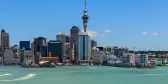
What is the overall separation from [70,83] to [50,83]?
2.70 metres

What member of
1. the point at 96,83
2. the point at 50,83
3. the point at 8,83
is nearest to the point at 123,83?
the point at 96,83

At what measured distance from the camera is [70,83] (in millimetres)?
59094

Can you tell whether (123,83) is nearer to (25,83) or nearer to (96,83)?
(96,83)

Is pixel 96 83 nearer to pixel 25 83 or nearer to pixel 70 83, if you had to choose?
pixel 70 83

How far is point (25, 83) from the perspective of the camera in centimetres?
5888

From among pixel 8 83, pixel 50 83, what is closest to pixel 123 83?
pixel 50 83

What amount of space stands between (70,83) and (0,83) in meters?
9.35

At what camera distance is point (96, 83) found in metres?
59.4

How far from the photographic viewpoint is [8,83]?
56906 mm

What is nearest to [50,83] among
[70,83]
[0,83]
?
[70,83]

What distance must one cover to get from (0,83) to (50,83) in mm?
6685

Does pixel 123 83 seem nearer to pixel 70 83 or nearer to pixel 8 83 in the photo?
pixel 70 83

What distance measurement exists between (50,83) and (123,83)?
9897 millimetres

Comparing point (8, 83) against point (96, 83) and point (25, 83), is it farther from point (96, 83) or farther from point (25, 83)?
point (96, 83)
